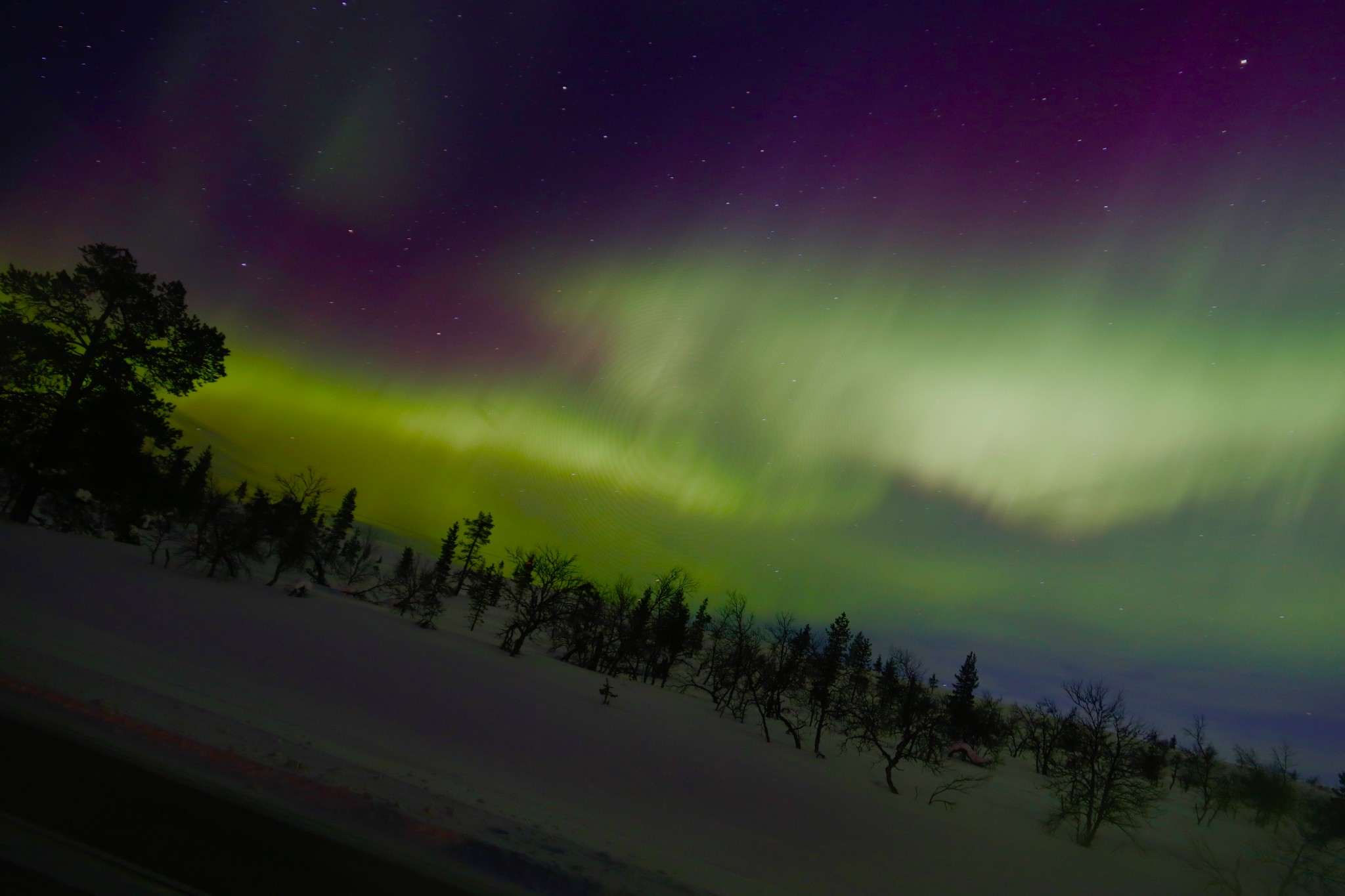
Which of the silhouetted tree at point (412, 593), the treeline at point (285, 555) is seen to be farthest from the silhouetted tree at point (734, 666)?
the silhouetted tree at point (412, 593)

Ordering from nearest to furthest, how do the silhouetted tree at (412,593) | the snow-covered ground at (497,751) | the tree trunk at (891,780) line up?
the snow-covered ground at (497,751) < the tree trunk at (891,780) < the silhouetted tree at (412,593)

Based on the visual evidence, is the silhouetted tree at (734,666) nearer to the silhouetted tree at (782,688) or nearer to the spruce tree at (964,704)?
the silhouetted tree at (782,688)

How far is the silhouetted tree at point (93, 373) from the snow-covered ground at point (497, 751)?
3759 mm

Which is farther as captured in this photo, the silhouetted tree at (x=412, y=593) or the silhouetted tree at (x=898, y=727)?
the silhouetted tree at (x=412, y=593)

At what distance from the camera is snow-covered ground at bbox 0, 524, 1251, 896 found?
10016mm

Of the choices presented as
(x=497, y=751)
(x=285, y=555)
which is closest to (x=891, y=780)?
(x=497, y=751)

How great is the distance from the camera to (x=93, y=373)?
25734 mm

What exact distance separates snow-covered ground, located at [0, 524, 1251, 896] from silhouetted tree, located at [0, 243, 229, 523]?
3759 millimetres

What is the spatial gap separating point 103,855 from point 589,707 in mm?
27247

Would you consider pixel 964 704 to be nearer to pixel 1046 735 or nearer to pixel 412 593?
pixel 1046 735

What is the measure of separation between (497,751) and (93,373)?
26299mm

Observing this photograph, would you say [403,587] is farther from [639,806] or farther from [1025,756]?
[1025,756]

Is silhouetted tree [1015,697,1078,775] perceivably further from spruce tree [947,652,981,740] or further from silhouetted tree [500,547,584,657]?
silhouetted tree [500,547,584,657]

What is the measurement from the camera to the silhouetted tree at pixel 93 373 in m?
24.4
